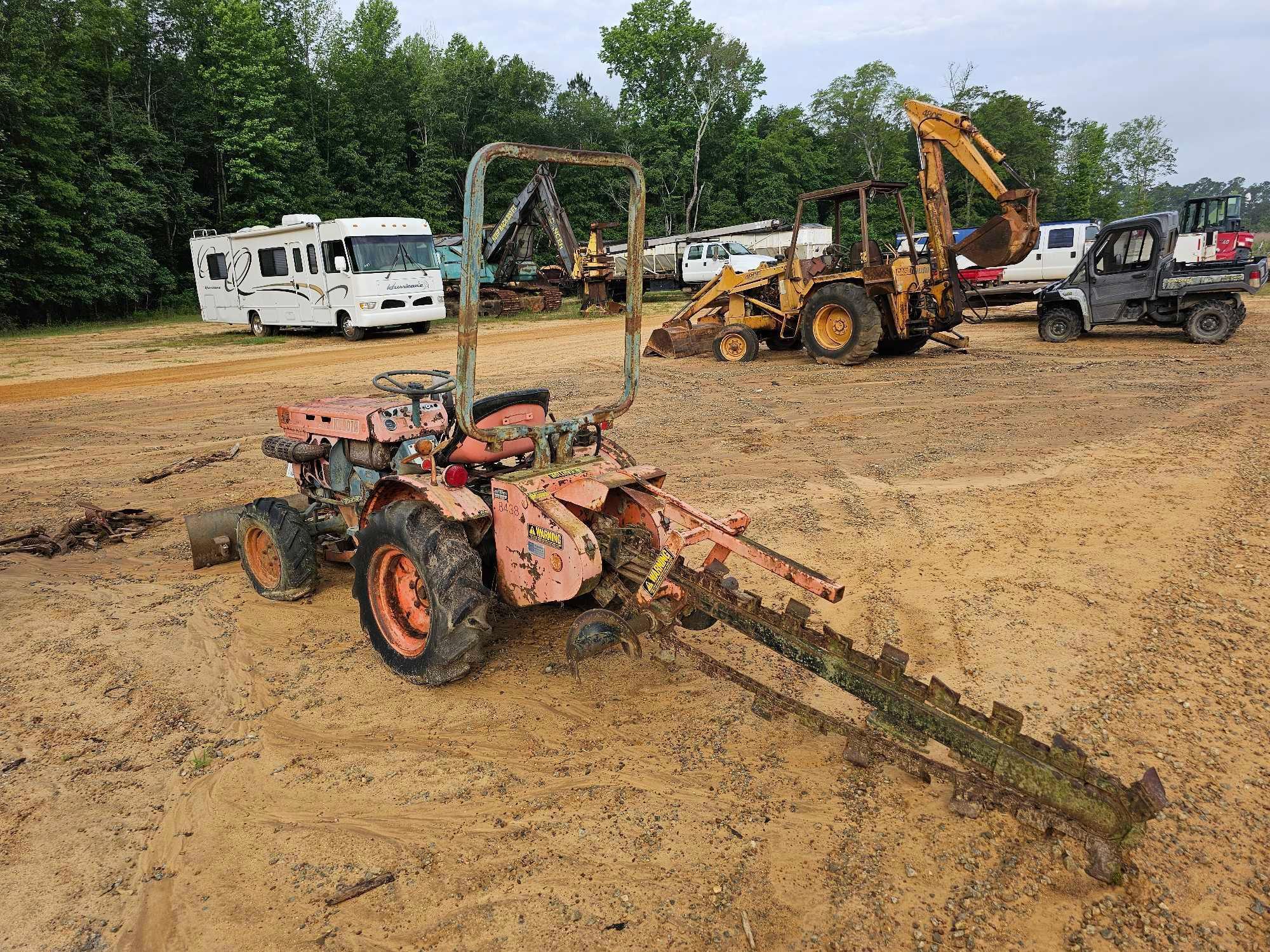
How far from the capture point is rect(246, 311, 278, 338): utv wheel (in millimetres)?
21156

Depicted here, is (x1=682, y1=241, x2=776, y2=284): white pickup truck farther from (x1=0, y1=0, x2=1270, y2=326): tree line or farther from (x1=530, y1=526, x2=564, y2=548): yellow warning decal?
(x1=530, y1=526, x2=564, y2=548): yellow warning decal

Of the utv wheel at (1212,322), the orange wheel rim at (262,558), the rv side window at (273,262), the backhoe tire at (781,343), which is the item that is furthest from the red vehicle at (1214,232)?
the rv side window at (273,262)

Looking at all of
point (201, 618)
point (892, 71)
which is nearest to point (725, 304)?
point (201, 618)

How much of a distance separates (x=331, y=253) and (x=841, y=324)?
12.3 meters

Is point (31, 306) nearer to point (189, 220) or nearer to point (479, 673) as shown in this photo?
point (189, 220)

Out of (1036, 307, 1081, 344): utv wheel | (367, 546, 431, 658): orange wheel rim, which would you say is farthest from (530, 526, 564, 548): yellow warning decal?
(1036, 307, 1081, 344): utv wheel

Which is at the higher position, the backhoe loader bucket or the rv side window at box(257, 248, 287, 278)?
the rv side window at box(257, 248, 287, 278)

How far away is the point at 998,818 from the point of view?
285cm

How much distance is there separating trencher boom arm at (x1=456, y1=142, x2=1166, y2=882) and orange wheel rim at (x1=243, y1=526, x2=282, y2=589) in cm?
208

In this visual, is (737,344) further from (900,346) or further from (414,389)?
(414,389)

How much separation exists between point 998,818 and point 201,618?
4329 millimetres

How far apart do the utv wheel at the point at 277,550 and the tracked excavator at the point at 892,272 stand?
9788mm

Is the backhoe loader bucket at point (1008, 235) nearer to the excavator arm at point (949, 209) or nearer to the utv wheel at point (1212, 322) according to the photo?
the excavator arm at point (949, 209)

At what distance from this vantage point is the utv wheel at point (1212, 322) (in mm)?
12742
